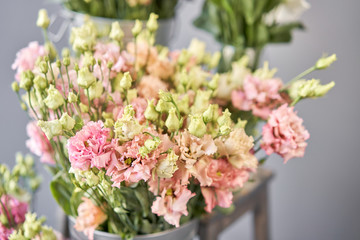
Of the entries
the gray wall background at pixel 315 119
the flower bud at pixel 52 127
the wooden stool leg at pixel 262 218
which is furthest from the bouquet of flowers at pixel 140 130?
the gray wall background at pixel 315 119

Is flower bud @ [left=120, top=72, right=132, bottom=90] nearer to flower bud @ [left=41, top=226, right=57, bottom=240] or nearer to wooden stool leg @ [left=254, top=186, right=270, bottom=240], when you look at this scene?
flower bud @ [left=41, top=226, right=57, bottom=240]

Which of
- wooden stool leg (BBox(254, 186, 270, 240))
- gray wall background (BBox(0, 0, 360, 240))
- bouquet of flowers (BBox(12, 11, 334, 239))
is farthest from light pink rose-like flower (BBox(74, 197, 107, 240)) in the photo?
gray wall background (BBox(0, 0, 360, 240))

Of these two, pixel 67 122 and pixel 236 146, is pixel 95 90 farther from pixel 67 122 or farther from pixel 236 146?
pixel 236 146

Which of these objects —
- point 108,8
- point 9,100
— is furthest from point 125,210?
point 9,100

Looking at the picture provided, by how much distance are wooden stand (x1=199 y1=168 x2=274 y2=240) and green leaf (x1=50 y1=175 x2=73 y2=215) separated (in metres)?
0.27

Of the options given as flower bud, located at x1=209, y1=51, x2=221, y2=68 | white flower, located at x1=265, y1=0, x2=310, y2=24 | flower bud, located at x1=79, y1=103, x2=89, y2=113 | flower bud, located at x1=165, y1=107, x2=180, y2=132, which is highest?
white flower, located at x1=265, y1=0, x2=310, y2=24

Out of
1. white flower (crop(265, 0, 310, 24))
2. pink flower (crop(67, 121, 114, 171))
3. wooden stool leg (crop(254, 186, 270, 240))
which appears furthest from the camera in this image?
wooden stool leg (crop(254, 186, 270, 240))

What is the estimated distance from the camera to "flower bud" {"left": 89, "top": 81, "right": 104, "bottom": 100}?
18.0 inches

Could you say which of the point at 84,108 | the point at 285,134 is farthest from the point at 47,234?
the point at 285,134

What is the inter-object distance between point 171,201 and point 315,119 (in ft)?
2.53

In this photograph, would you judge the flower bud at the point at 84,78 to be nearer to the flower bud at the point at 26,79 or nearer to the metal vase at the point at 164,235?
the flower bud at the point at 26,79

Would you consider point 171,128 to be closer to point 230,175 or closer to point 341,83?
point 230,175

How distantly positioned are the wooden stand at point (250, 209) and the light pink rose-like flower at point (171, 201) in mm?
276

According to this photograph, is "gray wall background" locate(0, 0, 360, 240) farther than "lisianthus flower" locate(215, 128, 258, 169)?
Yes
